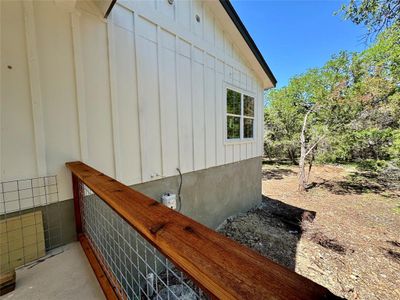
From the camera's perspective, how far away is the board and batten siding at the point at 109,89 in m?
1.69

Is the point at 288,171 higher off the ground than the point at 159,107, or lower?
lower

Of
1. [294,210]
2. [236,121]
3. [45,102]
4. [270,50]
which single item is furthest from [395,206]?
[270,50]

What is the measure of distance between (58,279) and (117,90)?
1.99 m

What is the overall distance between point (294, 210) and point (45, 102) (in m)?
6.51

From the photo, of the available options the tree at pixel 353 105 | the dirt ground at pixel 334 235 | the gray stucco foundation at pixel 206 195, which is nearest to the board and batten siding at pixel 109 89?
the gray stucco foundation at pixel 206 195

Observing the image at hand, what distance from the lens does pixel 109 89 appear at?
7.53ft

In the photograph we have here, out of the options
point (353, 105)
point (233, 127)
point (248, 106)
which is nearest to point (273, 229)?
point (233, 127)

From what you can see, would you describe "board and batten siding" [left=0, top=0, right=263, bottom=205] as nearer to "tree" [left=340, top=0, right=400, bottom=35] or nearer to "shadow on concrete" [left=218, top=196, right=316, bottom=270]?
"shadow on concrete" [left=218, top=196, right=316, bottom=270]

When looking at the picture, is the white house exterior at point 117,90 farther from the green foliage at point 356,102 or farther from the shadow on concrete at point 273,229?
the green foliage at point 356,102

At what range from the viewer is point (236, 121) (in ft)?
17.0

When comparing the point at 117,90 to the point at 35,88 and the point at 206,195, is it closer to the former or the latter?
the point at 35,88

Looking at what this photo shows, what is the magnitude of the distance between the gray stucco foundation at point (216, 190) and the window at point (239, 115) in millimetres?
A: 831

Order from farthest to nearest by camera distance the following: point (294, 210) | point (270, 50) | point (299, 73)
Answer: point (270, 50) → point (299, 73) → point (294, 210)

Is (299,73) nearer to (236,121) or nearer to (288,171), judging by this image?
(288,171)
